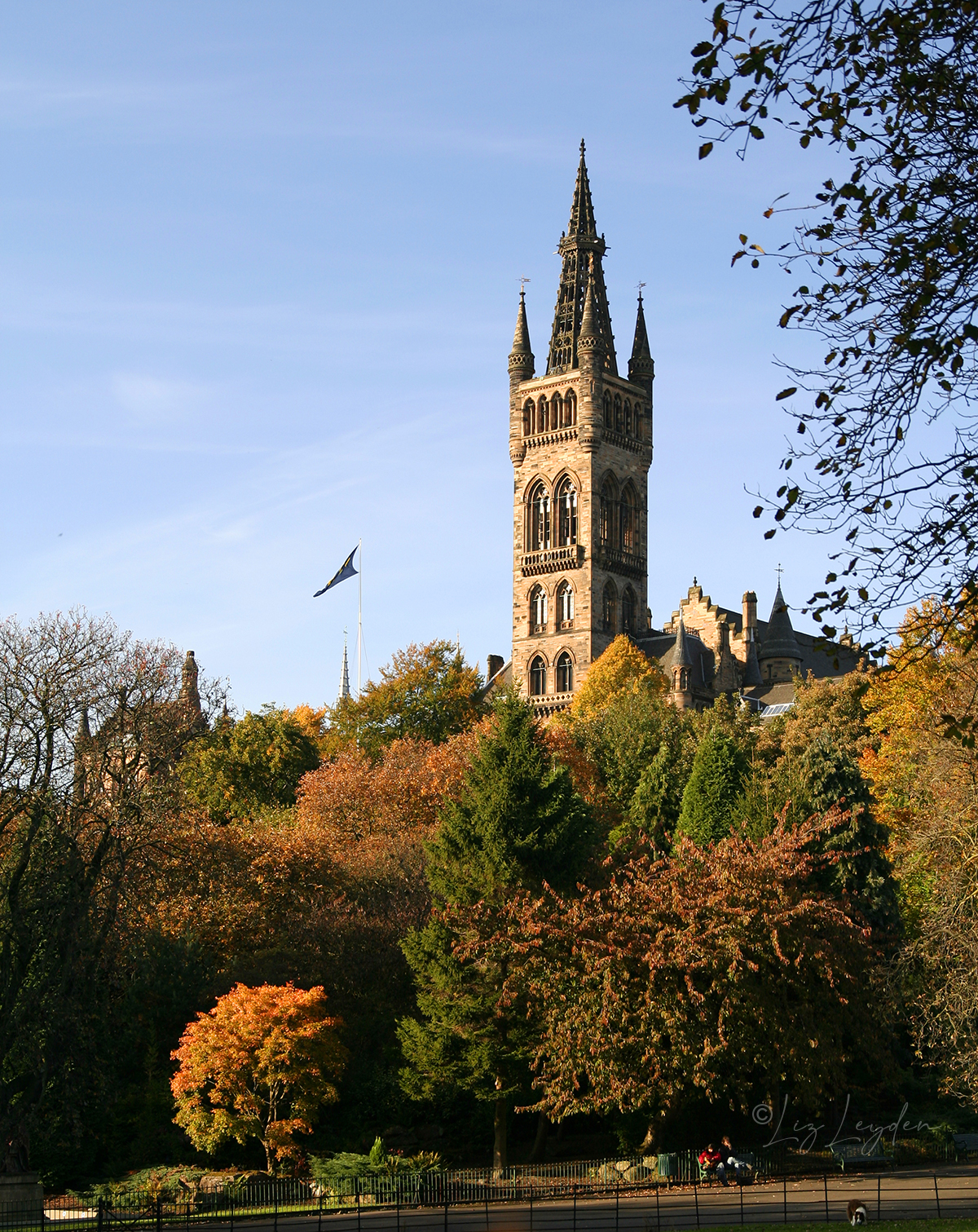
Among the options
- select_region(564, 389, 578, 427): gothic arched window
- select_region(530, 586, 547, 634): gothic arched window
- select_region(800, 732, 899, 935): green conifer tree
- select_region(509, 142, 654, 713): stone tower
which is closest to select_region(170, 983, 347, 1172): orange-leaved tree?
select_region(800, 732, 899, 935): green conifer tree

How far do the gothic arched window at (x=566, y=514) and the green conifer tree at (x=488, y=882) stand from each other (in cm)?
6803

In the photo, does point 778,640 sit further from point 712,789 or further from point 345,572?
point 712,789

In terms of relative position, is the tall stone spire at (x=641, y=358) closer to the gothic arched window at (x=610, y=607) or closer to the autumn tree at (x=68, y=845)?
the gothic arched window at (x=610, y=607)

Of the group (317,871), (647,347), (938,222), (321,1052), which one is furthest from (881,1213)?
(647,347)

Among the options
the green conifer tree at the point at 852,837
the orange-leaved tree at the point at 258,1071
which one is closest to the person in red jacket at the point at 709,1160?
the orange-leaved tree at the point at 258,1071

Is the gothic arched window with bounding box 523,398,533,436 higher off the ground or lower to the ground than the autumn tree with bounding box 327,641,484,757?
higher

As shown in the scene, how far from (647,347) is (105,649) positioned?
89.9 metres

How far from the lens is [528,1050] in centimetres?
3703

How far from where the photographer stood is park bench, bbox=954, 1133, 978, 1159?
37188 millimetres

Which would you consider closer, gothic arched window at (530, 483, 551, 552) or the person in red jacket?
the person in red jacket

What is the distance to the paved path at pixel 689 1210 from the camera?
91.4ft

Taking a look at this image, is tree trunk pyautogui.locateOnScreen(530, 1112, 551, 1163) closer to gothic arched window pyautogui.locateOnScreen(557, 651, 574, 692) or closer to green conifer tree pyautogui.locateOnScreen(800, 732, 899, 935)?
green conifer tree pyautogui.locateOnScreen(800, 732, 899, 935)

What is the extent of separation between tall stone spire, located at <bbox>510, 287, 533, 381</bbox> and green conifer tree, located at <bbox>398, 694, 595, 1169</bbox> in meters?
75.5

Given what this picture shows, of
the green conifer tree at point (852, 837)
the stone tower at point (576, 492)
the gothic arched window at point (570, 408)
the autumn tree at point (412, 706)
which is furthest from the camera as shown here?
the gothic arched window at point (570, 408)
